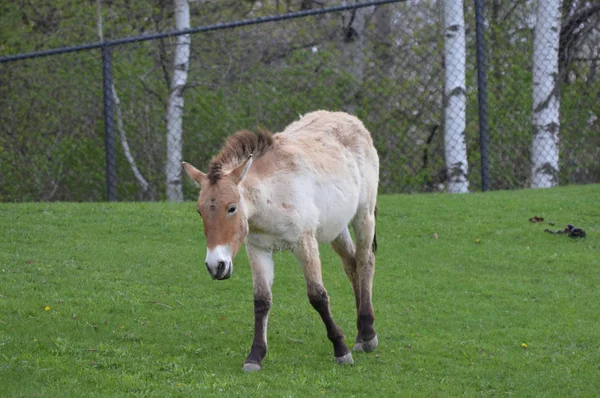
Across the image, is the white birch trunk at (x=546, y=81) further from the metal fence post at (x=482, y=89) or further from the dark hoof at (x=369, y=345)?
the dark hoof at (x=369, y=345)

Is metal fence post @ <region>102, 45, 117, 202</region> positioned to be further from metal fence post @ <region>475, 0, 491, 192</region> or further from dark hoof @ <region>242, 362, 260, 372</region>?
dark hoof @ <region>242, 362, 260, 372</region>

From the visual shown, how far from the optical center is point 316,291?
5219mm

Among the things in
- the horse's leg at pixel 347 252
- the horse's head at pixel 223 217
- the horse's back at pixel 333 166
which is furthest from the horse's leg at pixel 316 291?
→ the horse's leg at pixel 347 252

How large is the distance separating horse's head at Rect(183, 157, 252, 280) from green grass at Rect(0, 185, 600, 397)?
0.69m

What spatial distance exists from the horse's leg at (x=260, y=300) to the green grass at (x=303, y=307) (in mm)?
134

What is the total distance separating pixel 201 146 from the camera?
1132cm

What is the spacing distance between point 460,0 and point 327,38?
259 centimetres

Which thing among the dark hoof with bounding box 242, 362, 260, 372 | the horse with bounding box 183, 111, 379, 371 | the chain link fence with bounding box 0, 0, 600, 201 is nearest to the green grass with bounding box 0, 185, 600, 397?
the dark hoof with bounding box 242, 362, 260, 372

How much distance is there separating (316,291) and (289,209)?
1.81 feet

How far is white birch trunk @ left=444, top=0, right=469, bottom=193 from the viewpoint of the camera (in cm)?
1014

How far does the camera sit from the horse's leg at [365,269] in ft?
18.4

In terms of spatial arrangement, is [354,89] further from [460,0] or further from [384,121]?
[460,0]

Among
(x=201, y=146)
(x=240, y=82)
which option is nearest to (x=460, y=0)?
(x=240, y=82)

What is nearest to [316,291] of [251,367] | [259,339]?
[259,339]
